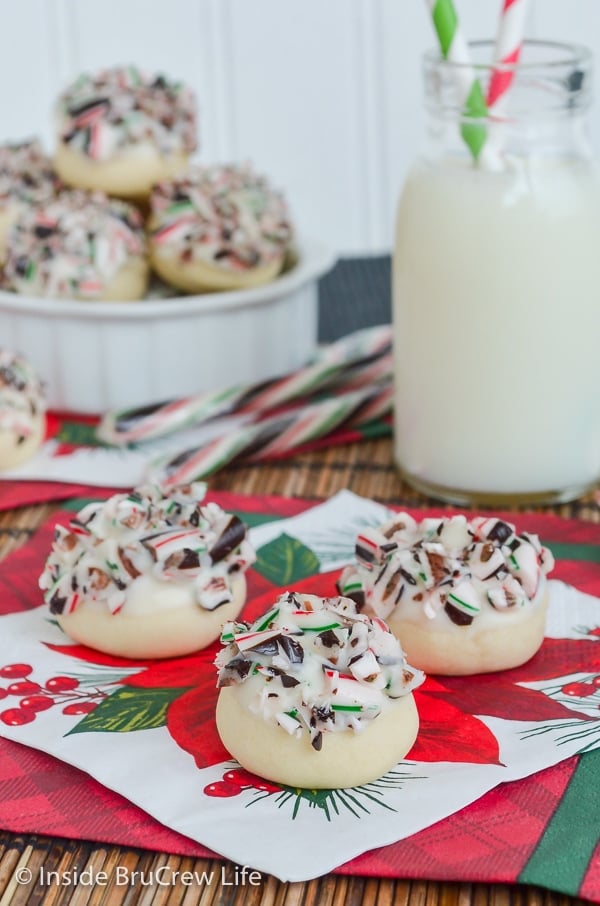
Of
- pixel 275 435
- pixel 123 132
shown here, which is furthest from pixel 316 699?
pixel 123 132

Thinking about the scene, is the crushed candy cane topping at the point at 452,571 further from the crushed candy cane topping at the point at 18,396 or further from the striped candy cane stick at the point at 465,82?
the crushed candy cane topping at the point at 18,396

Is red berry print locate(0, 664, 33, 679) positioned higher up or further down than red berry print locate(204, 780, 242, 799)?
higher up

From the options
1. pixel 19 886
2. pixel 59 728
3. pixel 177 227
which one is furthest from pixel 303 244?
pixel 19 886

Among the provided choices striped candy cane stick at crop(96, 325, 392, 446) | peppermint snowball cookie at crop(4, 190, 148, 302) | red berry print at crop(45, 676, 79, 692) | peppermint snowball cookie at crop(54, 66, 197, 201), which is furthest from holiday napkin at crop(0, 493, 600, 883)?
peppermint snowball cookie at crop(54, 66, 197, 201)

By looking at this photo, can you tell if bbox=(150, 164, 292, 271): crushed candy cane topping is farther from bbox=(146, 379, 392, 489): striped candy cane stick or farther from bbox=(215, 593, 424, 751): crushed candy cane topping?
bbox=(215, 593, 424, 751): crushed candy cane topping

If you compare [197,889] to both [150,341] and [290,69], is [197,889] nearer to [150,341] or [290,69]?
[150,341]

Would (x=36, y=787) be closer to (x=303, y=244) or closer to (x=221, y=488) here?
(x=221, y=488)
